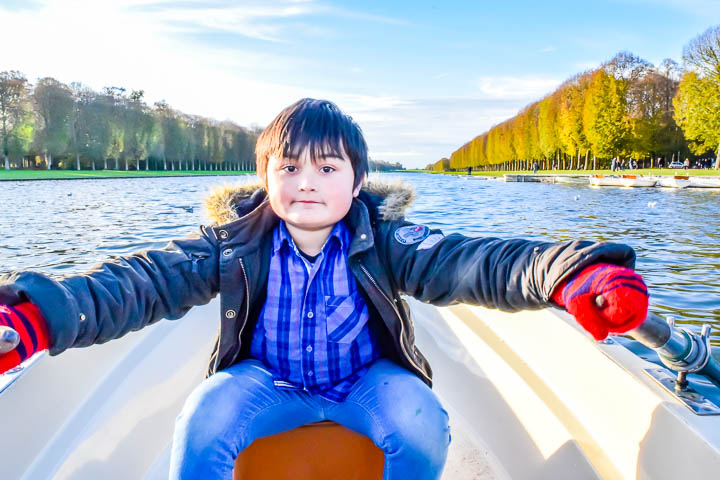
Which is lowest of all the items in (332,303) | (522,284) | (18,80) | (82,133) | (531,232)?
(531,232)

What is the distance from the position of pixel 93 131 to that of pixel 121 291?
179 feet

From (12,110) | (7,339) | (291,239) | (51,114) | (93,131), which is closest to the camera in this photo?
(7,339)

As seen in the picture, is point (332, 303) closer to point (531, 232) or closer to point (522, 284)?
point (522, 284)

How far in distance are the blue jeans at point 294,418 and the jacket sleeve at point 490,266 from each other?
276 mm

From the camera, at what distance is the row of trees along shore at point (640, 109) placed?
1156 inches

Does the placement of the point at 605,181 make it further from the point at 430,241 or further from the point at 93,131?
the point at 93,131

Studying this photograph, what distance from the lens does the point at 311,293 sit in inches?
62.8

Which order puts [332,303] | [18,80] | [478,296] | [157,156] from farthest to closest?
1. [157,156]
2. [18,80]
3. [332,303]
4. [478,296]

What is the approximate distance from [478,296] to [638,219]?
14.4 meters

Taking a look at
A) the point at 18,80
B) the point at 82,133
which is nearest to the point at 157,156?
the point at 82,133

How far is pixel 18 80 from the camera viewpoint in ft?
132

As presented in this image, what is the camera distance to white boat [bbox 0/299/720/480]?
148 cm

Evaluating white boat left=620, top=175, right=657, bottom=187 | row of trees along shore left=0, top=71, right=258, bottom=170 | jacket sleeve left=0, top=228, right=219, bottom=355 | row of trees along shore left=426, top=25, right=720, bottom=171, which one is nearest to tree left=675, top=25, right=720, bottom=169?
row of trees along shore left=426, top=25, right=720, bottom=171

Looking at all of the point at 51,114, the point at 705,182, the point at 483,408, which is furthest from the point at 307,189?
the point at 51,114
